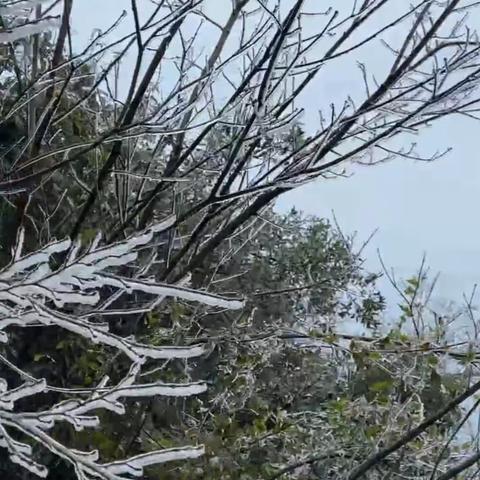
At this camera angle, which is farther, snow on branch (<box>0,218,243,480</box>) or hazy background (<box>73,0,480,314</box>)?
hazy background (<box>73,0,480,314</box>)

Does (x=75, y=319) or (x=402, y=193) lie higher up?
(x=402, y=193)

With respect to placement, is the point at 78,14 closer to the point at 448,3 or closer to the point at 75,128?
the point at 75,128

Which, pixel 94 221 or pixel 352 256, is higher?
pixel 352 256

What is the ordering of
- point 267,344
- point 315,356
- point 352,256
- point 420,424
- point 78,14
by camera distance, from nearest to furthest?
point 420,424 < point 78,14 < point 267,344 < point 315,356 < point 352,256

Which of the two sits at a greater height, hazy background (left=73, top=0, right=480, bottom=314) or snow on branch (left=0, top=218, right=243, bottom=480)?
hazy background (left=73, top=0, right=480, bottom=314)

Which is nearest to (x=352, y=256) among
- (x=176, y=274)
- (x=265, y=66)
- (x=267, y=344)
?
(x=267, y=344)

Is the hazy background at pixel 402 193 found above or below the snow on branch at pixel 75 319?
above

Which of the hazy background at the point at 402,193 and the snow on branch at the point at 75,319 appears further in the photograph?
the hazy background at the point at 402,193

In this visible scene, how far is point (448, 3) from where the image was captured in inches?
88.4

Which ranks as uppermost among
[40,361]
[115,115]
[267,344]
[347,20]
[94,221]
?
[347,20]

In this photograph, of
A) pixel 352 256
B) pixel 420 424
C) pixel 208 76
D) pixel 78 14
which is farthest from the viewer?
pixel 352 256

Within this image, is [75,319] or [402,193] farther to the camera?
[402,193]

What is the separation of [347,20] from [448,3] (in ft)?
0.93

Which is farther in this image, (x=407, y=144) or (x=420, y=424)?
(x=407, y=144)
